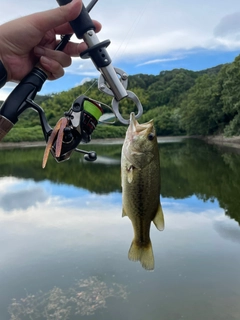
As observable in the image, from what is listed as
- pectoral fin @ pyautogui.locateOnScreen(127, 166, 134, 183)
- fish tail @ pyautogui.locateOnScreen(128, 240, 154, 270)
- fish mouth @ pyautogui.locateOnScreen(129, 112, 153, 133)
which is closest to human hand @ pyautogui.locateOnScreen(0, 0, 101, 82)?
fish mouth @ pyautogui.locateOnScreen(129, 112, 153, 133)

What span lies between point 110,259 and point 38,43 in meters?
6.52

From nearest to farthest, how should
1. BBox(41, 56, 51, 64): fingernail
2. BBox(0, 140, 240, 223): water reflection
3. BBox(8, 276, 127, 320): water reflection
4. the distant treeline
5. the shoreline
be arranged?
BBox(41, 56, 51, 64): fingernail
BBox(8, 276, 127, 320): water reflection
BBox(0, 140, 240, 223): water reflection
the distant treeline
the shoreline

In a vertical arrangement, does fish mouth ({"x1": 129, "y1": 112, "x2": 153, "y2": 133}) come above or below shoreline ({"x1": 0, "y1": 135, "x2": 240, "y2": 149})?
below

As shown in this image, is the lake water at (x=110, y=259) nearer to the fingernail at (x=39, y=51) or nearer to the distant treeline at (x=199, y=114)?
A: the fingernail at (x=39, y=51)

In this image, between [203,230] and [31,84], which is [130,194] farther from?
[203,230]

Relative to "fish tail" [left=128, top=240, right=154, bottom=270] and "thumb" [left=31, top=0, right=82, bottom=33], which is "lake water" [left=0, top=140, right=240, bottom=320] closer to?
"fish tail" [left=128, top=240, right=154, bottom=270]

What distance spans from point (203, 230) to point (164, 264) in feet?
7.94

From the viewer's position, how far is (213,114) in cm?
3531

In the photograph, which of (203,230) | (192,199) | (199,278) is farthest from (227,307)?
(192,199)

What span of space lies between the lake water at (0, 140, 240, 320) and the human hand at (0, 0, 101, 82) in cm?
491

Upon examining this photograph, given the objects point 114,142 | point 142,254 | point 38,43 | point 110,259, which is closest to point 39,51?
point 38,43

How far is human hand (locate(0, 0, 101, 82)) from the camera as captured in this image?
180cm

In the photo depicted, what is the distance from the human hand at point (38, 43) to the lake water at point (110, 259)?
4.91m

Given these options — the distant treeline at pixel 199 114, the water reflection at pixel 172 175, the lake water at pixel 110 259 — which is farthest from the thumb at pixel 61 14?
the distant treeline at pixel 199 114
